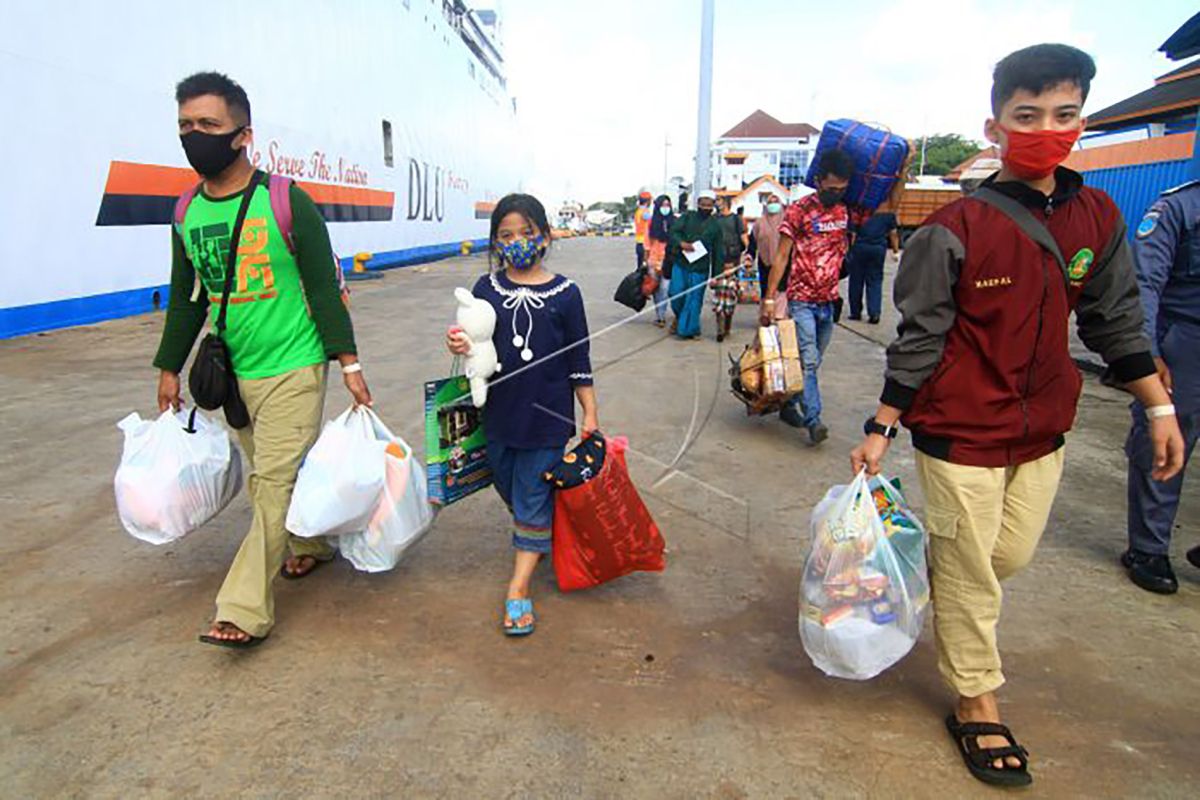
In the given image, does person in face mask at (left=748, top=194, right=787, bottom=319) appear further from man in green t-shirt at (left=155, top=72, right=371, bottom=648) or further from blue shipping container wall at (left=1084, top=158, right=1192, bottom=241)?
man in green t-shirt at (left=155, top=72, right=371, bottom=648)

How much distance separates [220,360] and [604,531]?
4.82ft

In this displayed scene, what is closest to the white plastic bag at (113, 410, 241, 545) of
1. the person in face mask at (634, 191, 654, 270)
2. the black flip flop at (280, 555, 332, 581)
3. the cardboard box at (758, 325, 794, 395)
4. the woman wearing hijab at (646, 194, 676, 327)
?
the black flip flop at (280, 555, 332, 581)

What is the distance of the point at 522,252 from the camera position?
9.08 feet

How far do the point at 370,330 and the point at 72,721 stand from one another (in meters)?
8.13

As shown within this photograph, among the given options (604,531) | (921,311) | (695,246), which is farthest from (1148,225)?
(695,246)

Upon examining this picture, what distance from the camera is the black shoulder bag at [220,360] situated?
2648 millimetres

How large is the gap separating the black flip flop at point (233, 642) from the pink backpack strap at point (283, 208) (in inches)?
52.1

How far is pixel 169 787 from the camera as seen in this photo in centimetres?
206

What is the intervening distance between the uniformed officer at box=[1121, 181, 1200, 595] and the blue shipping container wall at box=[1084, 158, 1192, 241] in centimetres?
808

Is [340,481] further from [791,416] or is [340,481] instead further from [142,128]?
[142,128]

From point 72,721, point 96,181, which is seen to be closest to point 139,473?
point 72,721

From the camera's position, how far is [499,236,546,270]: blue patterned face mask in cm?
276

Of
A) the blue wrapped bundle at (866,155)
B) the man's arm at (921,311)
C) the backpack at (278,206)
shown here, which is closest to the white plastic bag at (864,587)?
the man's arm at (921,311)

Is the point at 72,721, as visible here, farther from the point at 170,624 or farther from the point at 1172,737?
the point at 1172,737
